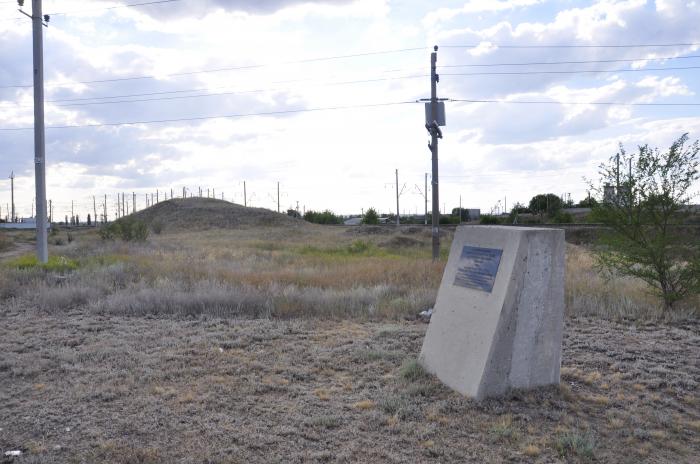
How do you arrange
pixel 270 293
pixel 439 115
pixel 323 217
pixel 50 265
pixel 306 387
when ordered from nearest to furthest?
Result: pixel 306 387 < pixel 270 293 < pixel 50 265 < pixel 439 115 < pixel 323 217

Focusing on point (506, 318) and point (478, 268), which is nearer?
point (506, 318)

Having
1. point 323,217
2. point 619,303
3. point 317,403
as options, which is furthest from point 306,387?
point 323,217

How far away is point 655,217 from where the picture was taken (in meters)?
10.6

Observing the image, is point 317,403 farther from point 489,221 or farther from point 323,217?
point 323,217

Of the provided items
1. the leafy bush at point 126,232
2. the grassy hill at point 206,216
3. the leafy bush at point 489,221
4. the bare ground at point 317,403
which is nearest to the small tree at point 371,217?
the grassy hill at point 206,216

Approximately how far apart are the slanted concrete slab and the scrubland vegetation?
20 centimetres

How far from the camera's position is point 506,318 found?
5.38 metres

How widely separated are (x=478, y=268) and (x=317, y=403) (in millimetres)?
2007

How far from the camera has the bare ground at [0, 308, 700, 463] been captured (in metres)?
4.40

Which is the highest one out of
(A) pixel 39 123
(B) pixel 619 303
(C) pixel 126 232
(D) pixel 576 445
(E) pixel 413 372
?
(A) pixel 39 123

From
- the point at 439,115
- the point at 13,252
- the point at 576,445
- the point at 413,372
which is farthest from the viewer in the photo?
the point at 13,252

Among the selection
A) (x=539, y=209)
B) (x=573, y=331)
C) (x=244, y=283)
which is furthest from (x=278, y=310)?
(x=539, y=209)

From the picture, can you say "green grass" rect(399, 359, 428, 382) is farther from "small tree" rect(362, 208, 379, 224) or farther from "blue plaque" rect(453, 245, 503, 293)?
"small tree" rect(362, 208, 379, 224)

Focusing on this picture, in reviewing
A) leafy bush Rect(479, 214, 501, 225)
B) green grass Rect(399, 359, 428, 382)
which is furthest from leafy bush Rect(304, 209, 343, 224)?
green grass Rect(399, 359, 428, 382)
